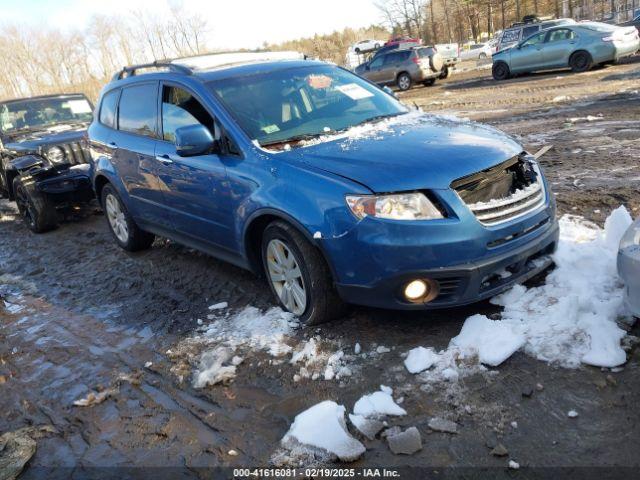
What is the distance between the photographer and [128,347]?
402cm

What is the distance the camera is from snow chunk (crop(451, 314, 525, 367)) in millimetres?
3057

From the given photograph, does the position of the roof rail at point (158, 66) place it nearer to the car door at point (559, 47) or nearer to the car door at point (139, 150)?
the car door at point (139, 150)

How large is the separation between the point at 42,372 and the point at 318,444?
2304mm

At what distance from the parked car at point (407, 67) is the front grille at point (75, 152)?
621 inches

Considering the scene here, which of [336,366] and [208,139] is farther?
[208,139]

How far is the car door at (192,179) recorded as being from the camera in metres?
4.05

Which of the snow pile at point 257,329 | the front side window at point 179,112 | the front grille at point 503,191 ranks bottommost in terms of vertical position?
the snow pile at point 257,329

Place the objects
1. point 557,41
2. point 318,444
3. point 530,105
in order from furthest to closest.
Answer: point 557,41 → point 530,105 → point 318,444

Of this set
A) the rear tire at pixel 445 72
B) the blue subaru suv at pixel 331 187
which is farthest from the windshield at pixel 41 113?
the rear tire at pixel 445 72

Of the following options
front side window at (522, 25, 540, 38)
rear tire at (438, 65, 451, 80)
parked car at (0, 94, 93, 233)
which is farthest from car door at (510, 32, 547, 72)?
parked car at (0, 94, 93, 233)

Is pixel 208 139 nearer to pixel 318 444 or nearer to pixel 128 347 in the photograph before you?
pixel 128 347

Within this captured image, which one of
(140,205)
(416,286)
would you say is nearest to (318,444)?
(416,286)

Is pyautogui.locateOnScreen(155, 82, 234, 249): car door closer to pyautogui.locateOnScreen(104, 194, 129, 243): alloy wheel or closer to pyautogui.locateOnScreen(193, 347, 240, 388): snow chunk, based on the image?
pyautogui.locateOnScreen(193, 347, 240, 388): snow chunk

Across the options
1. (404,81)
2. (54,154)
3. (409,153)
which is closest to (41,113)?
(54,154)
